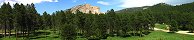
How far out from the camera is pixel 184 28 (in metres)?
143

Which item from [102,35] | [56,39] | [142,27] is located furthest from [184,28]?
[56,39]

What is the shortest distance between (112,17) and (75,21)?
15639 mm

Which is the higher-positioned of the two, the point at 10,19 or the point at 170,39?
the point at 10,19

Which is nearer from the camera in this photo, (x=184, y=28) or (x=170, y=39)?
(x=170, y=39)

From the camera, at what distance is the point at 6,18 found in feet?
305

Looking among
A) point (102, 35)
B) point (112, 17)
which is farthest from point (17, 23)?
point (112, 17)

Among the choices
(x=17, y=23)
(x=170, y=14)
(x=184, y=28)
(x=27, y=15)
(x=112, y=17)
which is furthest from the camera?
(x=170, y=14)

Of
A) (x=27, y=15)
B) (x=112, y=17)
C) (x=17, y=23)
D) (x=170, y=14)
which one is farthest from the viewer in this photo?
(x=170, y=14)

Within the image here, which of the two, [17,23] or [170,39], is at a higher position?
[17,23]

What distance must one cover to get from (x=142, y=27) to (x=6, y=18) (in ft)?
164

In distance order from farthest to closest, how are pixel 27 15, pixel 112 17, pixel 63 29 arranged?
pixel 112 17, pixel 27 15, pixel 63 29

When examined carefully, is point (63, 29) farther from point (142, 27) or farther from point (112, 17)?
point (142, 27)

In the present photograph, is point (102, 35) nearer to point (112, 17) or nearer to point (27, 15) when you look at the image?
point (112, 17)

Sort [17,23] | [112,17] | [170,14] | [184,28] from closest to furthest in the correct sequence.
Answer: [17,23] → [112,17] → [184,28] → [170,14]
